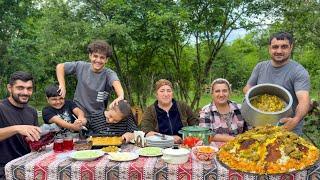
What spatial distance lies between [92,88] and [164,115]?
0.84m

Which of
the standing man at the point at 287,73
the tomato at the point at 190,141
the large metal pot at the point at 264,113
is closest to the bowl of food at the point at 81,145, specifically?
the tomato at the point at 190,141

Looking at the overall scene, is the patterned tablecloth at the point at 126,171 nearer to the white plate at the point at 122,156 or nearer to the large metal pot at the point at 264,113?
the white plate at the point at 122,156

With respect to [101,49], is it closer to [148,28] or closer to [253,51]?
[148,28]

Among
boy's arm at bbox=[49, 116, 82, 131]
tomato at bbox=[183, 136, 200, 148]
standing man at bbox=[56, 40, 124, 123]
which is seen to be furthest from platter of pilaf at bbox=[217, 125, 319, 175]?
A: standing man at bbox=[56, 40, 124, 123]

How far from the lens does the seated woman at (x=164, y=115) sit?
3.57m

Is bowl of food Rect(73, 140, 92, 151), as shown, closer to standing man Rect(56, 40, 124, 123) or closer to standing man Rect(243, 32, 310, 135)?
standing man Rect(56, 40, 124, 123)

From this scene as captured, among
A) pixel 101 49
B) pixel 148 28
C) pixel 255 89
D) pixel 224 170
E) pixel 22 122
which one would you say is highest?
pixel 148 28

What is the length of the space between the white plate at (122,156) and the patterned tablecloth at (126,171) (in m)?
0.03

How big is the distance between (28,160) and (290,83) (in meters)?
2.14

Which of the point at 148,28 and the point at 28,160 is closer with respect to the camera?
the point at 28,160

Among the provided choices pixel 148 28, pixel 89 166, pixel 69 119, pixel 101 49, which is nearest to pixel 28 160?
pixel 89 166

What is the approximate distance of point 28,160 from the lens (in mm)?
2646

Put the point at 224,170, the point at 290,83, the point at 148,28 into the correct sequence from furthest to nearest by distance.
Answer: the point at 148,28, the point at 290,83, the point at 224,170

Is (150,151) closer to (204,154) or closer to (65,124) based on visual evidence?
(204,154)
